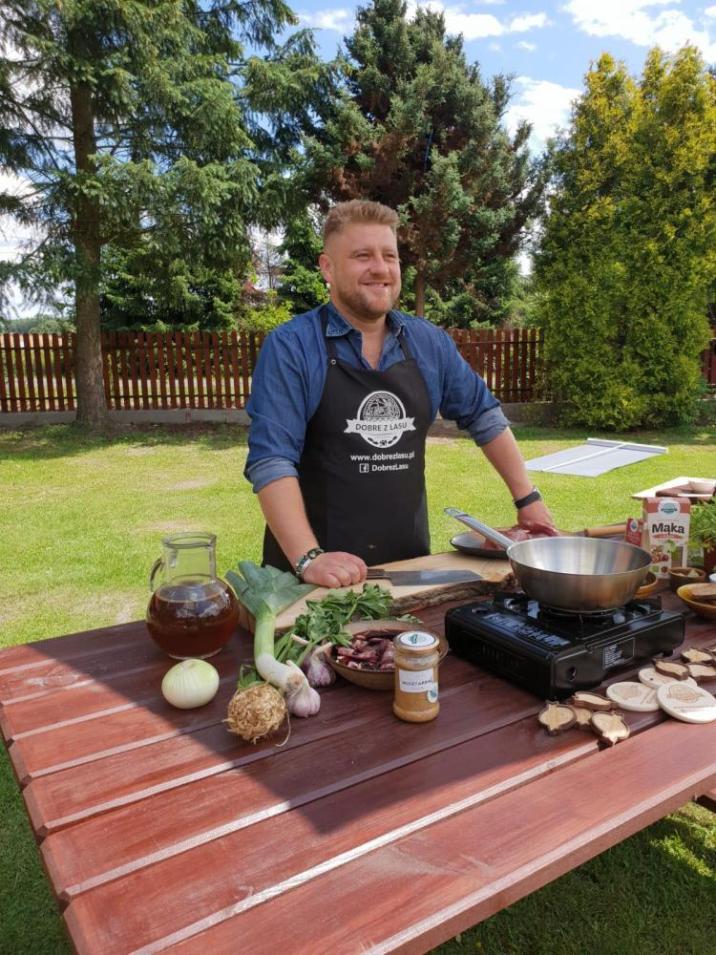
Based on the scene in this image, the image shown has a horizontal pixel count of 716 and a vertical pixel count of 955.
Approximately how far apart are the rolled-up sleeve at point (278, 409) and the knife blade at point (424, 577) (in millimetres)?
415

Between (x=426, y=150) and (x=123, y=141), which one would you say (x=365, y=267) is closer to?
(x=123, y=141)

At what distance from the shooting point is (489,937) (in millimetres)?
2182

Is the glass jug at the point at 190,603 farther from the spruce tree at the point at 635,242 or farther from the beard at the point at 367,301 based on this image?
the spruce tree at the point at 635,242

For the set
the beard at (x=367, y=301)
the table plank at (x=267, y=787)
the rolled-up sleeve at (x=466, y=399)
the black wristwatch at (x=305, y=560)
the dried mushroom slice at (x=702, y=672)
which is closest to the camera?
the table plank at (x=267, y=787)

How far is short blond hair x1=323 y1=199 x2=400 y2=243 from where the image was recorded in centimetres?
238

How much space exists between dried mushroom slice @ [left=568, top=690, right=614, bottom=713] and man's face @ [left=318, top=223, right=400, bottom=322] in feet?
4.75

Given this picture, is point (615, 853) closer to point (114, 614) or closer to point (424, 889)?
point (424, 889)

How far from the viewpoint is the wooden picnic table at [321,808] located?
940mm

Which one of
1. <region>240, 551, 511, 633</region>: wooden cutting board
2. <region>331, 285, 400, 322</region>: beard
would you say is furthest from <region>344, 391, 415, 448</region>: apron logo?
<region>240, 551, 511, 633</region>: wooden cutting board

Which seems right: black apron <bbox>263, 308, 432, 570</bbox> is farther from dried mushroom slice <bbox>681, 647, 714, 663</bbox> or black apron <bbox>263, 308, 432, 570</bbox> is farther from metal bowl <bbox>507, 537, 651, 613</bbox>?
dried mushroom slice <bbox>681, 647, 714, 663</bbox>

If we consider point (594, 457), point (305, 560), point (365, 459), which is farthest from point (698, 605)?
point (594, 457)

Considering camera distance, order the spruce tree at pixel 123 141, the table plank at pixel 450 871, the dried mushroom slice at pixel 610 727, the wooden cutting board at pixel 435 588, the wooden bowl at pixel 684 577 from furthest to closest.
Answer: the spruce tree at pixel 123 141, the wooden bowl at pixel 684 577, the wooden cutting board at pixel 435 588, the dried mushroom slice at pixel 610 727, the table plank at pixel 450 871

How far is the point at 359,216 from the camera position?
2381 millimetres

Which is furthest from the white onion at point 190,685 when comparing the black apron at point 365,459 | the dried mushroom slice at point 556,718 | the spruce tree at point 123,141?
the spruce tree at point 123,141
